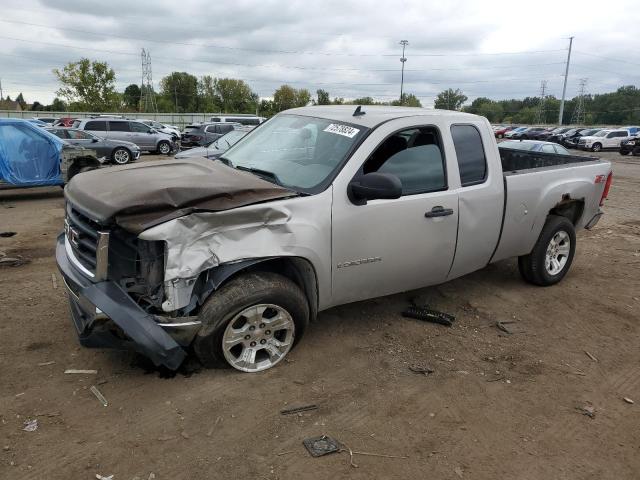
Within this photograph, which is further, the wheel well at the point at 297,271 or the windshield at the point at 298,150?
the windshield at the point at 298,150

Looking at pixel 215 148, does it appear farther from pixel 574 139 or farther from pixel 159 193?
pixel 574 139

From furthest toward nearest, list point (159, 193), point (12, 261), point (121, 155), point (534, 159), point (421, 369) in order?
point (121, 155)
point (534, 159)
point (12, 261)
point (421, 369)
point (159, 193)

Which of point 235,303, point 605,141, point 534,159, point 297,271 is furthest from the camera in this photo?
point 605,141

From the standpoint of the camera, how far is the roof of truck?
4.00 meters

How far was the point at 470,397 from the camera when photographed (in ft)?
11.2

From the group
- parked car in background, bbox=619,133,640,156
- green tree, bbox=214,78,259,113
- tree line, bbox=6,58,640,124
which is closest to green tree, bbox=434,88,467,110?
tree line, bbox=6,58,640,124

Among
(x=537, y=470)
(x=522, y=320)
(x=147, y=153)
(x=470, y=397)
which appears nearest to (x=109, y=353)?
(x=470, y=397)

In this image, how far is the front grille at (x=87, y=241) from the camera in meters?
3.10

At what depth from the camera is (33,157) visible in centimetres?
1071

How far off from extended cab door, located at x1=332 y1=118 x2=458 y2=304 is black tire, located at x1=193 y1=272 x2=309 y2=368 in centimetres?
39

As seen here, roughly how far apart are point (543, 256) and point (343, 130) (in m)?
2.87

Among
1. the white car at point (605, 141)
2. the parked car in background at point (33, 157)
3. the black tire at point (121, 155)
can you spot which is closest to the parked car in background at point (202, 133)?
the black tire at point (121, 155)

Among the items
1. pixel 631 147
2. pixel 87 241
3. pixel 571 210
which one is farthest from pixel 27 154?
pixel 631 147

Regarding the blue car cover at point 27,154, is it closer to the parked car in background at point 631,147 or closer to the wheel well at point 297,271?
the wheel well at point 297,271
